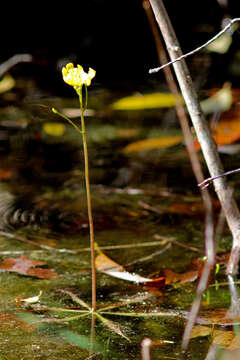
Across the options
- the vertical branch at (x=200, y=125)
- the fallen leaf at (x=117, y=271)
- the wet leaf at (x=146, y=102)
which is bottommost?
the fallen leaf at (x=117, y=271)

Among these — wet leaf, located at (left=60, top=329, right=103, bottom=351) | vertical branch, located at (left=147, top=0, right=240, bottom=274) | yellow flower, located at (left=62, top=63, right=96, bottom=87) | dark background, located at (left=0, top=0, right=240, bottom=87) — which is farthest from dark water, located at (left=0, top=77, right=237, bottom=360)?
dark background, located at (left=0, top=0, right=240, bottom=87)

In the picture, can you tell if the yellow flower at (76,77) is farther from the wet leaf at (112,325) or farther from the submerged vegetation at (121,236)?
the wet leaf at (112,325)

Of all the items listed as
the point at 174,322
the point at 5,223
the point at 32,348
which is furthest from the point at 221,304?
the point at 5,223

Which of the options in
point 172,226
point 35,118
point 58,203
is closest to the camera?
point 172,226

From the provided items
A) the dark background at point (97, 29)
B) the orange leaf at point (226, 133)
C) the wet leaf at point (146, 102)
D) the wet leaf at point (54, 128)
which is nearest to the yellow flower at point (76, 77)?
the orange leaf at point (226, 133)

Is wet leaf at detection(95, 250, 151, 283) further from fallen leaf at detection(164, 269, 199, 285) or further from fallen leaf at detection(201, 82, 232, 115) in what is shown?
fallen leaf at detection(201, 82, 232, 115)

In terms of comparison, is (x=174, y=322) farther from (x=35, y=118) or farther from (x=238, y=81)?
(x=238, y=81)
